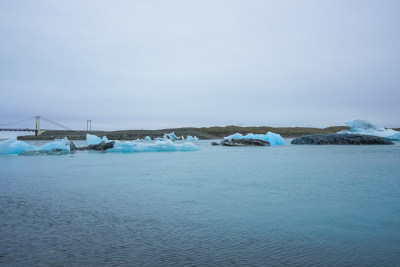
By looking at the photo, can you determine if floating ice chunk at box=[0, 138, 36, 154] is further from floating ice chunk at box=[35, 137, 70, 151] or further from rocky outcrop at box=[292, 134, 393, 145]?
rocky outcrop at box=[292, 134, 393, 145]

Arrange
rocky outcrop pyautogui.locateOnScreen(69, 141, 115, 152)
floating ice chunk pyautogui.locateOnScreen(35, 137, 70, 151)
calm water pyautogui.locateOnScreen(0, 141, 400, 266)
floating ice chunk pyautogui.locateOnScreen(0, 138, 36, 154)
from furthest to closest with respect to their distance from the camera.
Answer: rocky outcrop pyautogui.locateOnScreen(69, 141, 115, 152) < floating ice chunk pyautogui.locateOnScreen(35, 137, 70, 151) < floating ice chunk pyautogui.locateOnScreen(0, 138, 36, 154) < calm water pyautogui.locateOnScreen(0, 141, 400, 266)

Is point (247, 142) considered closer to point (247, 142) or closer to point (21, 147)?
point (247, 142)

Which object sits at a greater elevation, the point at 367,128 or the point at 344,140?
the point at 367,128

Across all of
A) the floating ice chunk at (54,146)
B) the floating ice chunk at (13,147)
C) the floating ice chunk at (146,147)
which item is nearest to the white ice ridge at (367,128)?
the floating ice chunk at (146,147)

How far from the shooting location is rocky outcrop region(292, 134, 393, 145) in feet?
94.6

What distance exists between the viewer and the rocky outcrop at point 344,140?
28844 mm

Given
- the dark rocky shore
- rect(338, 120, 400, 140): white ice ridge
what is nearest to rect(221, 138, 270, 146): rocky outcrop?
the dark rocky shore

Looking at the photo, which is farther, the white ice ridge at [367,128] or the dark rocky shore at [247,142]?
the white ice ridge at [367,128]

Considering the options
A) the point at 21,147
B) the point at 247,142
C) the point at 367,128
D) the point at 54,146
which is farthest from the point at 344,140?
the point at 21,147

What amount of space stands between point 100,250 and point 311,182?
5514mm

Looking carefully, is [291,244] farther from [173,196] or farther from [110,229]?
[173,196]

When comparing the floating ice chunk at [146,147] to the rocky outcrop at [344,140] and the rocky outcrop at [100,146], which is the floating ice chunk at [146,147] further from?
the rocky outcrop at [344,140]

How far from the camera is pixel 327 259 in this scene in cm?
268

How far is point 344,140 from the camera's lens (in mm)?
29641
